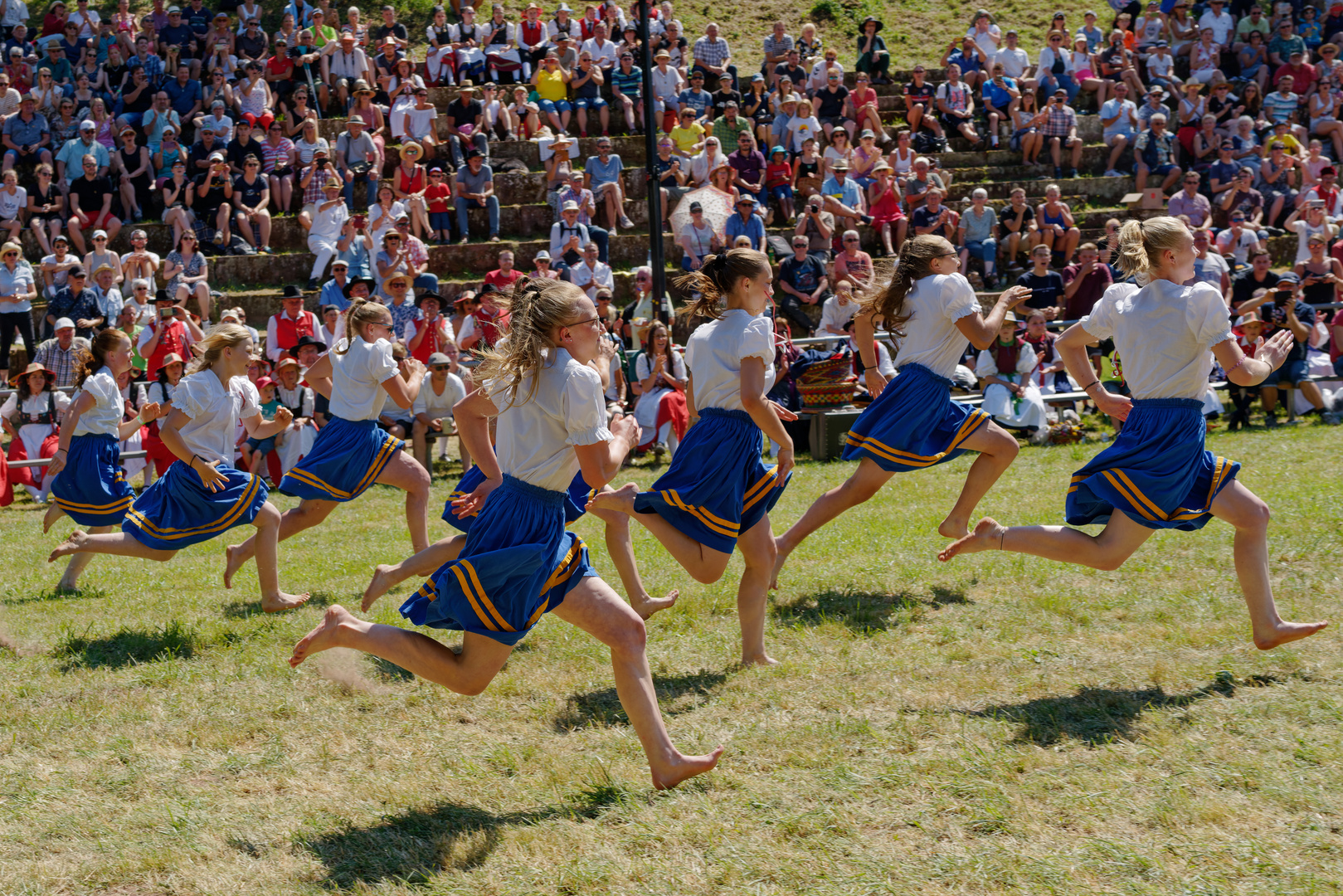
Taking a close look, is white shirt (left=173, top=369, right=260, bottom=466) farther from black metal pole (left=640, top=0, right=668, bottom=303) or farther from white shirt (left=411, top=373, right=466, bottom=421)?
black metal pole (left=640, top=0, right=668, bottom=303)

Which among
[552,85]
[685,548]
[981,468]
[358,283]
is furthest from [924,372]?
[552,85]

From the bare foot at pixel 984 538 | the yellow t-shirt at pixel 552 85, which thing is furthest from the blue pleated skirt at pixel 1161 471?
the yellow t-shirt at pixel 552 85

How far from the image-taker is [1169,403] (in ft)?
16.0

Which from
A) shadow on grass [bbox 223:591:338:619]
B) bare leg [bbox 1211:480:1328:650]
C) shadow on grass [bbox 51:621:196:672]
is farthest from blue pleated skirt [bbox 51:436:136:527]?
bare leg [bbox 1211:480:1328:650]

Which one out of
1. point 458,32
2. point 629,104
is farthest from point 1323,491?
point 458,32

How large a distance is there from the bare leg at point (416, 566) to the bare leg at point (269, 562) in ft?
3.04

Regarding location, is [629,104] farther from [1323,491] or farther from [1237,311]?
[1323,491]

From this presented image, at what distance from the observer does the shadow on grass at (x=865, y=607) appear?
6.00 meters

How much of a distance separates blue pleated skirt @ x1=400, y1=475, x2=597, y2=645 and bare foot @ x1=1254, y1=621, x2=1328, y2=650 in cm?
277

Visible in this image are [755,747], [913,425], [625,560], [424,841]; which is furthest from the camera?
[913,425]

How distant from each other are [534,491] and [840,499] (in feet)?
8.29

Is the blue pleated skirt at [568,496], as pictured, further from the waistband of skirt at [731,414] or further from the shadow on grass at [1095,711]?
the shadow on grass at [1095,711]

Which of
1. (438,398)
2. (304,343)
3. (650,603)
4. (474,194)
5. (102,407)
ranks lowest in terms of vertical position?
(438,398)

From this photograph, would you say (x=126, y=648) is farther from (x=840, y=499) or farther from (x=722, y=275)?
(x=840, y=499)
